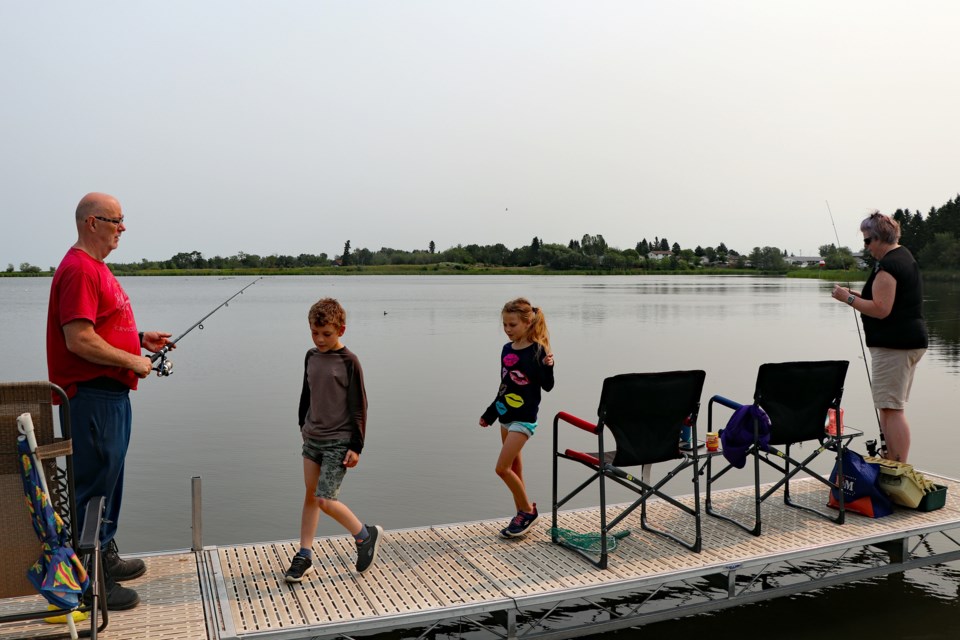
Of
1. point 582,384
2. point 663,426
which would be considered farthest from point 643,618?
point 582,384

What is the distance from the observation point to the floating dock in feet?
11.4

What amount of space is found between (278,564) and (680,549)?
2215 millimetres

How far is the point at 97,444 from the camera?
3502 mm

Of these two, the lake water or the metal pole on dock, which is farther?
the lake water

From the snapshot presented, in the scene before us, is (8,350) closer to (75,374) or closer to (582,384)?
(582,384)

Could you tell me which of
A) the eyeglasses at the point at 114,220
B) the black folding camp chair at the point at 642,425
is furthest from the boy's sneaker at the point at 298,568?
the eyeglasses at the point at 114,220

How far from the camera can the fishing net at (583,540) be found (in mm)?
4348

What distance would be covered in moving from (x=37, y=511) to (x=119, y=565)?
A: 1128 millimetres

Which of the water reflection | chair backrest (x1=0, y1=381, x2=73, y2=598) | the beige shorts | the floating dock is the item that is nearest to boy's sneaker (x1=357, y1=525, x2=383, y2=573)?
the floating dock

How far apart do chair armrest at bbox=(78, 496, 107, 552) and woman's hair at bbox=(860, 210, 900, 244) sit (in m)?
4.75

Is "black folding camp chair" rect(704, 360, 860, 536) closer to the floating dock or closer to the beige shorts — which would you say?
the floating dock

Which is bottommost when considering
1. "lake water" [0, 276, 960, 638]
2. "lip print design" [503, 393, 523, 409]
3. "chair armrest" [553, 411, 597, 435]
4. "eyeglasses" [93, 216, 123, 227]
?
"lake water" [0, 276, 960, 638]

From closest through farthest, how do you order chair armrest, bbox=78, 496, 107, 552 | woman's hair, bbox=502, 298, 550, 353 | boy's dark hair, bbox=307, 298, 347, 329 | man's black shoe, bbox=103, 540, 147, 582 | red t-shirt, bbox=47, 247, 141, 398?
chair armrest, bbox=78, 496, 107, 552
red t-shirt, bbox=47, 247, 141, 398
man's black shoe, bbox=103, 540, 147, 582
boy's dark hair, bbox=307, 298, 347, 329
woman's hair, bbox=502, 298, 550, 353

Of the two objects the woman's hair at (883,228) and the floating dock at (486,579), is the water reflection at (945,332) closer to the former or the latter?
the woman's hair at (883,228)
